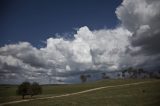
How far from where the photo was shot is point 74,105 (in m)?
42.1

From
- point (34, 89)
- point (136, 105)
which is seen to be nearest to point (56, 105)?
point (136, 105)

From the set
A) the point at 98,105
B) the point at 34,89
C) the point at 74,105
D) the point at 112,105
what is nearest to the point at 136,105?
the point at 112,105

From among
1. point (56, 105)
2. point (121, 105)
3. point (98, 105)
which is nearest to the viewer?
point (121, 105)

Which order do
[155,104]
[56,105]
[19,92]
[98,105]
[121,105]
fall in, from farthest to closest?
[19,92] → [56,105] → [98,105] → [121,105] → [155,104]

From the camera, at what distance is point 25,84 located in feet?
292

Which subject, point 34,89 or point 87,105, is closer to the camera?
point 87,105

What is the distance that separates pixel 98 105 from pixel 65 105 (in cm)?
623

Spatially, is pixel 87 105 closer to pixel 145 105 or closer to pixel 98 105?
pixel 98 105

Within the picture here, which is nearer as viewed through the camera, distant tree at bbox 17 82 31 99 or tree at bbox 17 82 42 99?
distant tree at bbox 17 82 31 99

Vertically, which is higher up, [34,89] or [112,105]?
[34,89]

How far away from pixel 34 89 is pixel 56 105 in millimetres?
47834

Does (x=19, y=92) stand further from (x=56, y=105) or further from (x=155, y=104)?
(x=155, y=104)

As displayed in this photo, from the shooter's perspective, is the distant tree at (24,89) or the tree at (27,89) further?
the tree at (27,89)

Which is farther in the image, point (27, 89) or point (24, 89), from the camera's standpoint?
point (27, 89)
